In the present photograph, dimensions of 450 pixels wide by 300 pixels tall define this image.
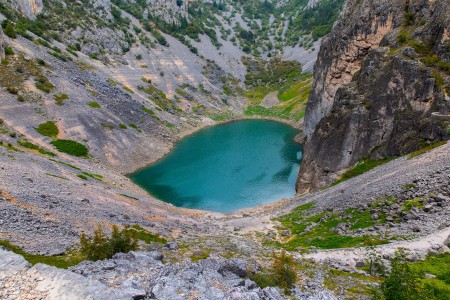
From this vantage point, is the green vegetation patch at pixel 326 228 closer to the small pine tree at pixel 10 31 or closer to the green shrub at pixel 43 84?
the green shrub at pixel 43 84

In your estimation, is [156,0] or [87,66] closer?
[87,66]

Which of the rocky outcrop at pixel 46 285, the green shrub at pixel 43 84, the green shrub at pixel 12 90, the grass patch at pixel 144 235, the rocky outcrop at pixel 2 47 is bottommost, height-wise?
the rocky outcrop at pixel 46 285

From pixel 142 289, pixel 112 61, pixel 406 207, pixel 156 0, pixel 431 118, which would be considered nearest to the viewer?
pixel 142 289

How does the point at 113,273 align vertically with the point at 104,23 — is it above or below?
below

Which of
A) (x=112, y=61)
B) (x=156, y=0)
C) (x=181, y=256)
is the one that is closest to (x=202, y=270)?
(x=181, y=256)

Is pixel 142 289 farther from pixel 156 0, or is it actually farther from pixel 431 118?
pixel 156 0

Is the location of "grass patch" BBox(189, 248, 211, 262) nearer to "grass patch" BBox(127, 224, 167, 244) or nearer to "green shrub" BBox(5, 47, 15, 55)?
"grass patch" BBox(127, 224, 167, 244)

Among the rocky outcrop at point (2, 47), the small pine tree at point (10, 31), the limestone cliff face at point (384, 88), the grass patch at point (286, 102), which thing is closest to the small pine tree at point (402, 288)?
the limestone cliff face at point (384, 88)

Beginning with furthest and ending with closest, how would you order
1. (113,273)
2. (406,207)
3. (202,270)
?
(406,207), (202,270), (113,273)
